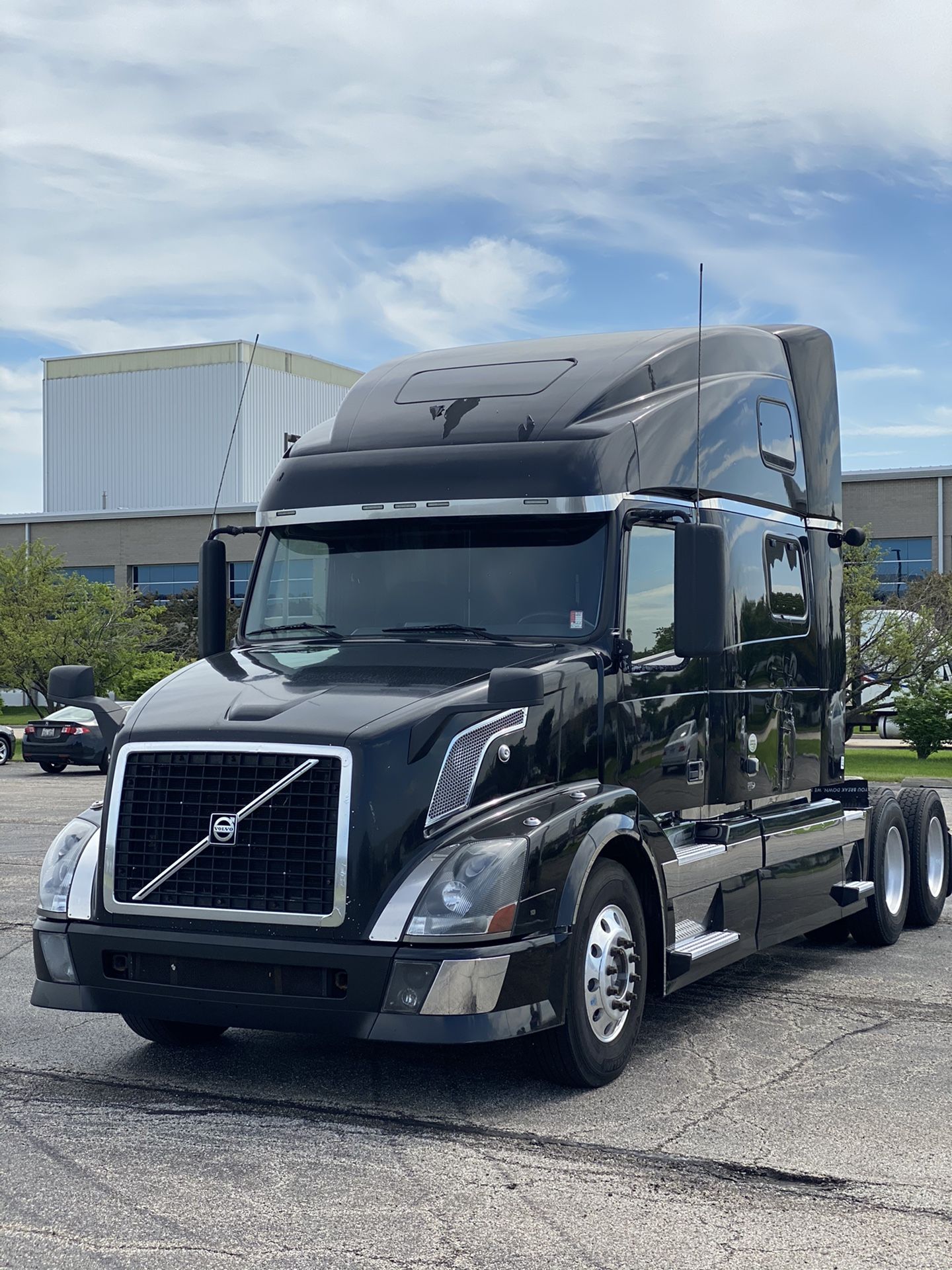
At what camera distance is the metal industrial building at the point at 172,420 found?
287 ft

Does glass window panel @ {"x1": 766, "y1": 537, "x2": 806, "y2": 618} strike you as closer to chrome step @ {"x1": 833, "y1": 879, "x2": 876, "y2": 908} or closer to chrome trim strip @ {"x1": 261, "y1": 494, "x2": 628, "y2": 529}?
chrome step @ {"x1": 833, "y1": 879, "x2": 876, "y2": 908}

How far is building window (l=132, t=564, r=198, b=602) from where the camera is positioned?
70.1m

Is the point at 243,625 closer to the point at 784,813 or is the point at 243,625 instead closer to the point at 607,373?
the point at 607,373

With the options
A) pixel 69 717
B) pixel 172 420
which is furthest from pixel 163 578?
pixel 69 717

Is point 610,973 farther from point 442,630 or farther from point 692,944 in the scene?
point 442,630

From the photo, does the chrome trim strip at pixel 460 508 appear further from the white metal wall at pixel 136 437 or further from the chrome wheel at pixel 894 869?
the white metal wall at pixel 136 437

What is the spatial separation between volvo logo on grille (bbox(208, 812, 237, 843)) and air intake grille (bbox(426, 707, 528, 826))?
0.75m

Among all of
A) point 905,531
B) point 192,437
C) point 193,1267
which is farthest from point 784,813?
point 192,437

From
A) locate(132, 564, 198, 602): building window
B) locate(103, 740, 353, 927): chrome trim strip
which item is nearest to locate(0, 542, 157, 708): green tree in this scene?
locate(132, 564, 198, 602): building window

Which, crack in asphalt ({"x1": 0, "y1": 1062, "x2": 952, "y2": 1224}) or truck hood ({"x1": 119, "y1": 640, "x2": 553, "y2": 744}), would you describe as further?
truck hood ({"x1": 119, "y1": 640, "x2": 553, "y2": 744})

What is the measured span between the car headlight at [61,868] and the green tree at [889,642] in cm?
2839

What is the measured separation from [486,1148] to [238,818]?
5.00ft

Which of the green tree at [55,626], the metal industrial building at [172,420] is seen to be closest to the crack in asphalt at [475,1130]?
the green tree at [55,626]

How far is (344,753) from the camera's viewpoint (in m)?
5.83
